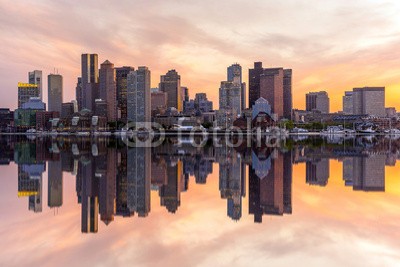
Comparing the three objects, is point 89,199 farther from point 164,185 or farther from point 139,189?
point 164,185

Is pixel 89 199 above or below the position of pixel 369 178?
below

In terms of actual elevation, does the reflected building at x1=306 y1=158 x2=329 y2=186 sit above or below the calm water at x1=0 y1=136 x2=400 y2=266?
above

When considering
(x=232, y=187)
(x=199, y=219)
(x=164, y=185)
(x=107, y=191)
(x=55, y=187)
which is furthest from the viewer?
(x=164, y=185)

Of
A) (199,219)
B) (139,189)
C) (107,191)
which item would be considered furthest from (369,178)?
(107,191)

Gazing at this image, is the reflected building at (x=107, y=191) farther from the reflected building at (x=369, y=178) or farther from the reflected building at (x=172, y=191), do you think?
the reflected building at (x=369, y=178)

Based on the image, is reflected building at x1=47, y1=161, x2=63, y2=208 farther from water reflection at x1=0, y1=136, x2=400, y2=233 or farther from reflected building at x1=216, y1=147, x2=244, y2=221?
reflected building at x1=216, y1=147, x2=244, y2=221

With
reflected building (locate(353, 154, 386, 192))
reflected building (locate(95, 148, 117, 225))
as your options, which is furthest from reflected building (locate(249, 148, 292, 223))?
reflected building (locate(95, 148, 117, 225))

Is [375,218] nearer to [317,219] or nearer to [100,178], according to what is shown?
[317,219]

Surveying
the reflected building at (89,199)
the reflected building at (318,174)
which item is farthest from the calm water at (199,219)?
the reflected building at (318,174)

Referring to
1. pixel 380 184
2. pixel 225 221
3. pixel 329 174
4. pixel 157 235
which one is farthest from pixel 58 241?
pixel 329 174
